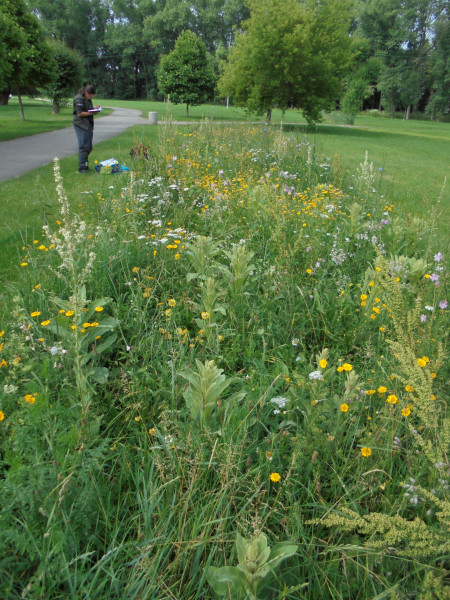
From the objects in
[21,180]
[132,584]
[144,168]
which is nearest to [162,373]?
[132,584]

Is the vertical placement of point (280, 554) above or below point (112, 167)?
below

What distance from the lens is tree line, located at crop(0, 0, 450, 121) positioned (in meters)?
21.6

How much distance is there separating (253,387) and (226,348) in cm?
45

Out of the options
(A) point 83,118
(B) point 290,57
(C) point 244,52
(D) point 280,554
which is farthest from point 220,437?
(C) point 244,52

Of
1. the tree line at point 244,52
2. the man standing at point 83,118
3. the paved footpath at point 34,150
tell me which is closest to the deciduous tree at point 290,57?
the tree line at point 244,52

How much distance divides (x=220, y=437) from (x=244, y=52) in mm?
25825

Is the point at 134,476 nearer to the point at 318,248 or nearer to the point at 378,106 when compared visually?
the point at 318,248

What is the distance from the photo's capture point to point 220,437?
6.40 feet

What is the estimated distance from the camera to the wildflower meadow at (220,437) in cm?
143

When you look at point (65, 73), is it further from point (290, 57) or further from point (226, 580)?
point (226, 580)

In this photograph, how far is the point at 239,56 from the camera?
934 inches

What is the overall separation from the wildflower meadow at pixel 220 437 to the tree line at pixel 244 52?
13.9m

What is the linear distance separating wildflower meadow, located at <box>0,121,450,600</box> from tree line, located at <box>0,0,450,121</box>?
1387 centimetres

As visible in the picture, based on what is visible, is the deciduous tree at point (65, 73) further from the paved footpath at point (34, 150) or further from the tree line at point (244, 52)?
the paved footpath at point (34, 150)
